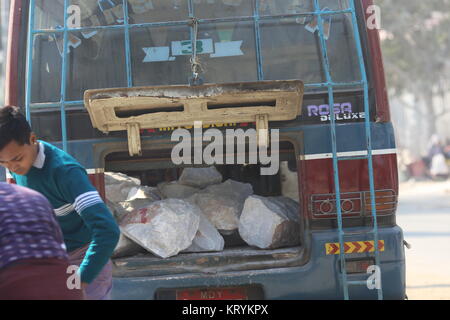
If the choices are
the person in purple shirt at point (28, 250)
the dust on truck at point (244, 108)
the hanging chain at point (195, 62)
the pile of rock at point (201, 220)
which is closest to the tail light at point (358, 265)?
the dust on truck at point (244, 108)

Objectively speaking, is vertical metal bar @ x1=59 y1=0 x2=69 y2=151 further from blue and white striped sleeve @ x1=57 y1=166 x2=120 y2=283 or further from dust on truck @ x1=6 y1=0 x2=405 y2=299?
blue and white striped sleeve @ x1=57 y1=166 x2=120 y2=283

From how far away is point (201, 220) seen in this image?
5.54 meters

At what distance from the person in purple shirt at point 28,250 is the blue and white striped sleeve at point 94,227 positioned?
0.43 metres

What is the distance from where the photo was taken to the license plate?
201 inches

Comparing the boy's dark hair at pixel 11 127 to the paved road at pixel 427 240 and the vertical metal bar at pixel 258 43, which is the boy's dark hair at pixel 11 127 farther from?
the paved road at pixel 427 240

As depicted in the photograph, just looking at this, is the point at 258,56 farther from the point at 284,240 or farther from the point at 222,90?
the point at 284,240

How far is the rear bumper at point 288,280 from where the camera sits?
198 inches

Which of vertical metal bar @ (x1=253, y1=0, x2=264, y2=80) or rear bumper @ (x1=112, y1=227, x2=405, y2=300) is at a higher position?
vertical metal bar @ (x1=253, y1=0, x2=264, y2=80)

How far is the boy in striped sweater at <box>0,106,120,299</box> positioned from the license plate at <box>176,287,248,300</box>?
1434mm
